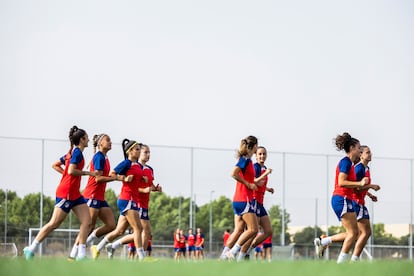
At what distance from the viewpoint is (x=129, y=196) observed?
41.1 ft

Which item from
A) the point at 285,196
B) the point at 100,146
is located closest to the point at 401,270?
the point at 100,146

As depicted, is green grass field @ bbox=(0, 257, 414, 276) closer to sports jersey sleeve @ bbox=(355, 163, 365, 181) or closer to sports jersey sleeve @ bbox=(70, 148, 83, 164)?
sports jersey sleeve @ bbox=(70, 148, 83, 164)

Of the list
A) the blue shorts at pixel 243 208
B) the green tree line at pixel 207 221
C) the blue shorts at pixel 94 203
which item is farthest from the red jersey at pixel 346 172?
the green tree line at pixel 207 221

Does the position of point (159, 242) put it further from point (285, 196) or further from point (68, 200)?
point (68, 200)

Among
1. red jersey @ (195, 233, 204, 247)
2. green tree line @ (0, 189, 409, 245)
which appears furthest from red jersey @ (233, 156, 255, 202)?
red jersey @ (195, 233, 204, 247)

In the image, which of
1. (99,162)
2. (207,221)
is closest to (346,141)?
(99,162)

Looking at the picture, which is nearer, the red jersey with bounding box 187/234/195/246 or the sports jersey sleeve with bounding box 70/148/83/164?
the sports jersey sleeve with bounding box 70/148/83/164

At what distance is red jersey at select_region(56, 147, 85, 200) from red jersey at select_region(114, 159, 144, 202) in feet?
3.93

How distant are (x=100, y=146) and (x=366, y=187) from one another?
368 cm

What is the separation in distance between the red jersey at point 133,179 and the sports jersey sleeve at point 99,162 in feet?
1.02

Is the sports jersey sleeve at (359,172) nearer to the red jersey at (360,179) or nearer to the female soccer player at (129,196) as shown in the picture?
the red jersey at (360,179)

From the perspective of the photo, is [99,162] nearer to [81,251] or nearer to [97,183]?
[97,183]

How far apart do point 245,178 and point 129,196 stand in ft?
5.43

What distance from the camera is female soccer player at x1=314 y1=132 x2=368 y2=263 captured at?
11.5 m
